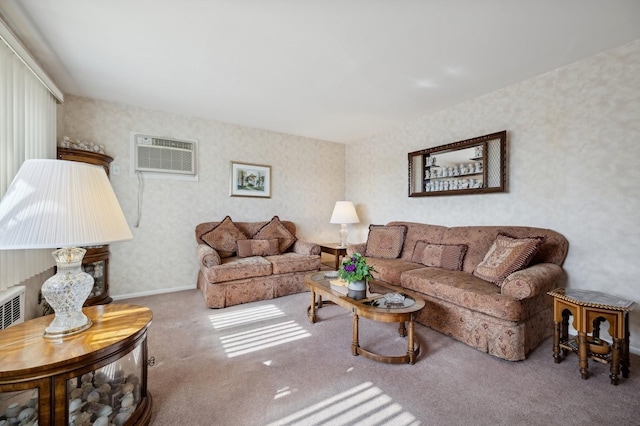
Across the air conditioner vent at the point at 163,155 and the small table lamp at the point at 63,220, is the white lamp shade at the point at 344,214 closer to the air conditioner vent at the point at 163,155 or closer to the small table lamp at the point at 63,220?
the air conditioner vent at the point at 163,155

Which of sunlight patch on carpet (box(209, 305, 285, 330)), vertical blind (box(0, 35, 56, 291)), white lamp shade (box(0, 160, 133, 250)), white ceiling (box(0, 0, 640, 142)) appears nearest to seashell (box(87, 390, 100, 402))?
white lamp shade (box(0, 160, 133, 250))

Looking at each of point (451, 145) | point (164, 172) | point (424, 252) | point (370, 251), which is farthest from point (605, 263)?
point (164, 172)

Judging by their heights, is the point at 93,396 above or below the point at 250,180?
below

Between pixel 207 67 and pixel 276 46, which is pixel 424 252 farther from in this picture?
pixel 207 67

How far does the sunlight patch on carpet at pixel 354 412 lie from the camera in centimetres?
147

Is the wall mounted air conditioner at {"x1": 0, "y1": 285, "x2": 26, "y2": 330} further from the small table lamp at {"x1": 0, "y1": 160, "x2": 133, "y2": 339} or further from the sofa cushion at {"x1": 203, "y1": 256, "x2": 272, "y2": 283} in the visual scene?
the sofa cushion at {"x1": 203, "y1": 256, "x2": 272, "y2": 283}

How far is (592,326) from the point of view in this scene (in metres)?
1.85

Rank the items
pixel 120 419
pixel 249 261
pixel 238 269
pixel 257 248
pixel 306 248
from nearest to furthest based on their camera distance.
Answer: pixel 120 419 → pixel 238 269 → pixel 249 261 → pixel 257 248 → pixel 306 248

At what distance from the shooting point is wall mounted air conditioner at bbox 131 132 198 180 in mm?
3594

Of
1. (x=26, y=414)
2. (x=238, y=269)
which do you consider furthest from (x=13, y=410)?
(x=238, y=269)

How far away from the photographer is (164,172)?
12.3ft

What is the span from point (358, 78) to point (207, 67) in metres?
1.47

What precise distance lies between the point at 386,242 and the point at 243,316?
2050 millimetres

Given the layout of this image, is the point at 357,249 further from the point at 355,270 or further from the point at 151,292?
the point at 151,292
